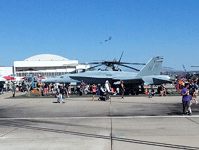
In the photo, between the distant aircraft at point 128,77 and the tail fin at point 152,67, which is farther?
the tail fin at point 152,67

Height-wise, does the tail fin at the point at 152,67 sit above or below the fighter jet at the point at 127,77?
above

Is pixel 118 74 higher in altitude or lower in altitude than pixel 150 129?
higher

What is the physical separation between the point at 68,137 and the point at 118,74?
22735mm

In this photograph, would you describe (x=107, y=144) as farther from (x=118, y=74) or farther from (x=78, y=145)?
(x=118, y=74)

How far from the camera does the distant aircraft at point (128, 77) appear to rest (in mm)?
28141

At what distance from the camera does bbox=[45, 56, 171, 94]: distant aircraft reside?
28.1m

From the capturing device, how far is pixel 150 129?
8.50 meters

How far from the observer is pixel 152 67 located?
98.5ft

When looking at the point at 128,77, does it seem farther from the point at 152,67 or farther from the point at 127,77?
the point at 152,67

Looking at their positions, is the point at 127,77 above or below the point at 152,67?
below

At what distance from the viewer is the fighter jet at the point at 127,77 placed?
28.1 metres

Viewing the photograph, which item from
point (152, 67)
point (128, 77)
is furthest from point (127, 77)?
point (152, 67)

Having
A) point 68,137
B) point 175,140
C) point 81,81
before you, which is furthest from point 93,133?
point 81,81

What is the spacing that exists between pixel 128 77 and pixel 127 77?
0.40ft
